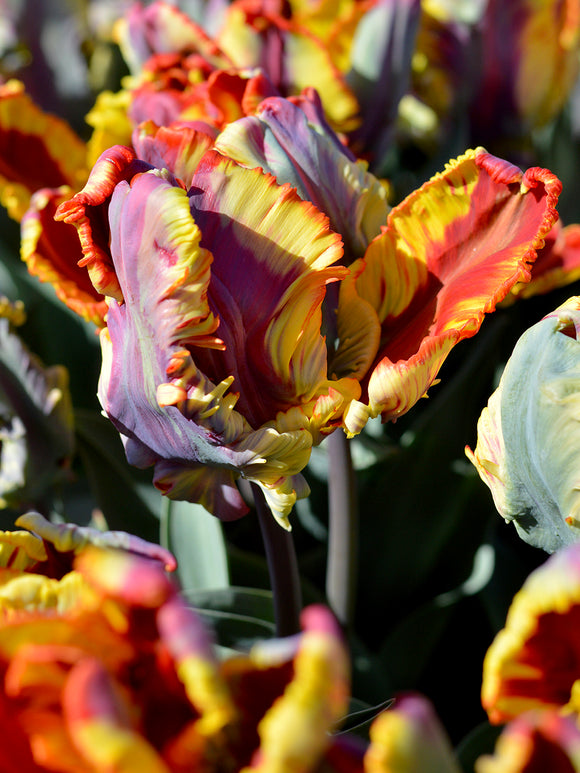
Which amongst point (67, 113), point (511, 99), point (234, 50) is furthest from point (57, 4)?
point (511, 99)

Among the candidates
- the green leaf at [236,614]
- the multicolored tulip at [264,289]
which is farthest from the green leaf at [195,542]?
the multicolored tulip at [264,289]

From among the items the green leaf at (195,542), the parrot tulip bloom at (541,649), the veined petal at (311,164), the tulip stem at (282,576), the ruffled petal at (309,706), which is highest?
the veined petal at (311,164)

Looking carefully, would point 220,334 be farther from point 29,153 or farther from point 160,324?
point 29,153

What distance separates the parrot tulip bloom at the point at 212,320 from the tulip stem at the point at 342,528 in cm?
11

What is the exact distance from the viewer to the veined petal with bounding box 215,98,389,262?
0.36 meters

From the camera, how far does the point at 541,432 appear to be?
0.31m

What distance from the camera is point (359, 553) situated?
0.64 meters

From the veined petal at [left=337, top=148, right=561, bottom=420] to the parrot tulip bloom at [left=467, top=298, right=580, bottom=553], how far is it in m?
0.03

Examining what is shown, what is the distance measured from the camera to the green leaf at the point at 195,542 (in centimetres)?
54

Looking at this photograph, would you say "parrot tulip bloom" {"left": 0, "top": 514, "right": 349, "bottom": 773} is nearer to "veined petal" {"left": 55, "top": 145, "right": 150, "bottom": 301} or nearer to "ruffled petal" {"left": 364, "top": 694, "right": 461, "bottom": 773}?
"ruffled petal" {"left": 364, "top": 694, "right": 461, "bottom": 773}

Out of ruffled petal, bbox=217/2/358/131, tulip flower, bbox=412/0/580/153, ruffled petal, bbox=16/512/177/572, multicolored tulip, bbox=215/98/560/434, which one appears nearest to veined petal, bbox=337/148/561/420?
multicolored tulip, bbox=215/98/560/434

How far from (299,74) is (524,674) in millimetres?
496

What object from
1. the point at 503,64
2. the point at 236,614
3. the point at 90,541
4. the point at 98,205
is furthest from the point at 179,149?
the point at 503,64

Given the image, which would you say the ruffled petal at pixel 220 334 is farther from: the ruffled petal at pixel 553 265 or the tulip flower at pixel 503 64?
the tulip flower at pixel 503 64
